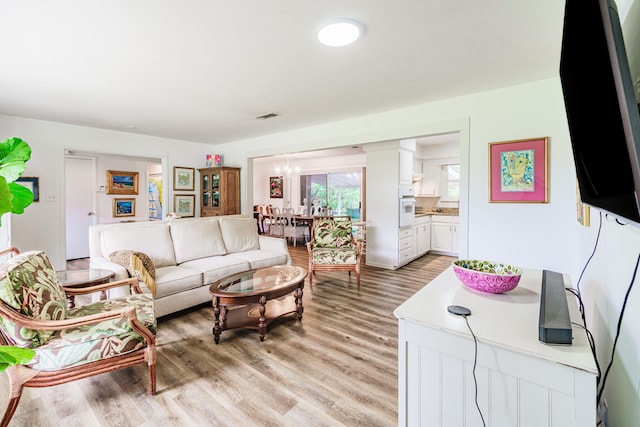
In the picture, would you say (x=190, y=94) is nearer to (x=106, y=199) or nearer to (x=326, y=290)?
(x=326, y=290)

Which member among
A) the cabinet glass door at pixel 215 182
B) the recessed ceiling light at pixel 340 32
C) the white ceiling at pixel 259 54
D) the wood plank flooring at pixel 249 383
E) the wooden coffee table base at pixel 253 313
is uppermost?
the white ceiling at pixel 259 54

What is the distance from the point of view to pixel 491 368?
0.96 metres

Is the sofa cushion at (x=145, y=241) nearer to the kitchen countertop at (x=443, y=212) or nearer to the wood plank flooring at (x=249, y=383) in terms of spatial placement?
the wood plank flooring at (x=249, y=383)

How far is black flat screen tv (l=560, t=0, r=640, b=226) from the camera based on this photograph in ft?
1.72

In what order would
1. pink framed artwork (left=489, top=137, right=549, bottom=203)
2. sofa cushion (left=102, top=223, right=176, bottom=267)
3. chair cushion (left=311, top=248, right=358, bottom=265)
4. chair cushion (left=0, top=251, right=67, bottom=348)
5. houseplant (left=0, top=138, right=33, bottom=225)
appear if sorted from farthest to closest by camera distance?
chair cushion (left=311, top=248, right=358, bottom=265)
sofa cushion (left=102, top=223, right=176, bottom=267)
pink framed artwork (left=489, top=137, right=549, bottom=203)
chair cushion (left=0, top=251, right=67, bottom=348)
houseplant (left=0, top=138, right=33, bottom=225)

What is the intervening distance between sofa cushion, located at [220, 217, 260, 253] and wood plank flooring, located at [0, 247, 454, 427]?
1.21 metres

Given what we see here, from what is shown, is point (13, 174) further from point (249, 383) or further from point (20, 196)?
point (249, 383)

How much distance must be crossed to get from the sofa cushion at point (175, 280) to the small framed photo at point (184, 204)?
9.68 feet

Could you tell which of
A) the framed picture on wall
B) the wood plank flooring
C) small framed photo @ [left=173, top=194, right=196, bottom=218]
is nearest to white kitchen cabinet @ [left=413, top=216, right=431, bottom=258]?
the wood plank flooring

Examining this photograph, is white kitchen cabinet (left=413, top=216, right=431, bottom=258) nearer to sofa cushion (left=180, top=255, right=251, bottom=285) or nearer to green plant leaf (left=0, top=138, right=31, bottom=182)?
sofa cushion (left=180, top=255, right=251, bottom=285)

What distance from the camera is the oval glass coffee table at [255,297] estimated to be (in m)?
2.42

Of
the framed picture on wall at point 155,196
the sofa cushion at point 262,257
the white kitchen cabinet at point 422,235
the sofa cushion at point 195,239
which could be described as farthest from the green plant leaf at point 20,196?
the framed picture on wall at point 155,196

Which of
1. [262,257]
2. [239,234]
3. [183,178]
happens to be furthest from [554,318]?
[183,178]

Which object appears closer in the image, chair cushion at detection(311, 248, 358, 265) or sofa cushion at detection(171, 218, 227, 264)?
sofa cushion at detection(171, 218, 227, 264)
